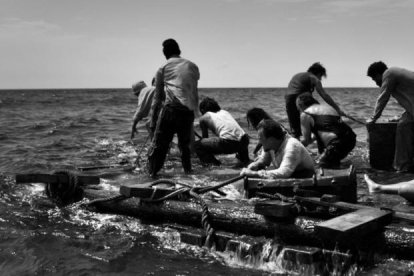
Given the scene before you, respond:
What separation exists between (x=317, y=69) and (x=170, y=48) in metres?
3.45

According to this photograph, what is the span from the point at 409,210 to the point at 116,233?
11.2 ft

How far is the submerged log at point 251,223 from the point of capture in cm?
440

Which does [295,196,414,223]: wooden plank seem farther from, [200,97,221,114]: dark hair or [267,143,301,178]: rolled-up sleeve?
[200,97,221,114]: dark hair

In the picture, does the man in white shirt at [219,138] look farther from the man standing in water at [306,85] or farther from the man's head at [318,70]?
the man's head at [318,70]

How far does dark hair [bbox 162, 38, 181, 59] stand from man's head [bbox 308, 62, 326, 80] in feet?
10.4

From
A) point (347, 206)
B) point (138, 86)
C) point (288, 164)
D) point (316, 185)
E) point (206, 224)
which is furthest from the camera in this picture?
point (138, 86)

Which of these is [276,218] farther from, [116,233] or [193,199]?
[116,233]

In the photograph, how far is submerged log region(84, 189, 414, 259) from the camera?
14.4 feet

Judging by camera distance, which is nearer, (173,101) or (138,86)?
(173,101)

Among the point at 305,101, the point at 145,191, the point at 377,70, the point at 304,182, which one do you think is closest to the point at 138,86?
the point at 305,101

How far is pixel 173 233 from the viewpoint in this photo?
18.8ft

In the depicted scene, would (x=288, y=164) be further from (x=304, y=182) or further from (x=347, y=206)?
(x=347, y=206)

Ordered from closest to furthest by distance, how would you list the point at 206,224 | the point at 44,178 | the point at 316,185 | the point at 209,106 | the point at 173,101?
the point at 206,224 < the point at 316,185 < the point at 44,178 < the point at 173,101 < the point at 209,106

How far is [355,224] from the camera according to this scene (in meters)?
4.17
